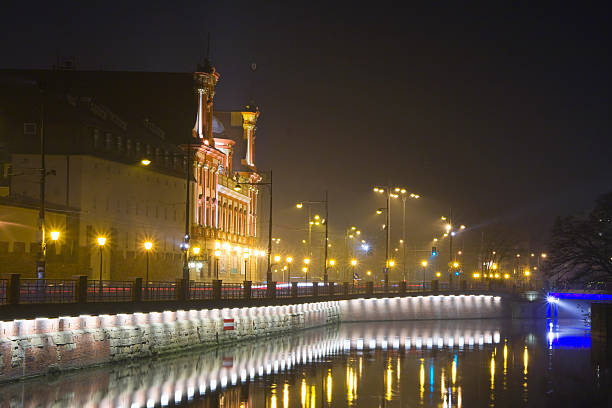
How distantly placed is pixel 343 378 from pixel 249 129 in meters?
79.9

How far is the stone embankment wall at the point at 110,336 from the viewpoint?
118 ft

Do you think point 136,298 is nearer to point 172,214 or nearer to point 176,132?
point 172,214

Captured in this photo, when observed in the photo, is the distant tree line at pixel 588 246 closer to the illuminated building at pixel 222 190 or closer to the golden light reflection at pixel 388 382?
the illuminated building at pixel 222 190

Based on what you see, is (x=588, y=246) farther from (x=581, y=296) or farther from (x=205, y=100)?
(x=205, y=100)

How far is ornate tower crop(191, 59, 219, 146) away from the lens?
97438mm

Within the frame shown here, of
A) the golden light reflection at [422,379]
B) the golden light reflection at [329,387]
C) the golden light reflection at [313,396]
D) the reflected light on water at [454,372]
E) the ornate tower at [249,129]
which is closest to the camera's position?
the golden light reflection at [313,396]

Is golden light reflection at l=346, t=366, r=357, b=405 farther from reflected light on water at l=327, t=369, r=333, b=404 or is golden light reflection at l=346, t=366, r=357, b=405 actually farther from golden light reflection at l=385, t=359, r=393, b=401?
golden light reflection at l=385, t=359, r=393, b=401

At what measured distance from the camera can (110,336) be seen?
43031 mm

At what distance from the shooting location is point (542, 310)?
106062mm

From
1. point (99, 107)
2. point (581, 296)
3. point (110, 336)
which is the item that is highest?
point (99, 107)

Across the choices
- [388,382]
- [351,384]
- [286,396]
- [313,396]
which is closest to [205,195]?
[388,382]

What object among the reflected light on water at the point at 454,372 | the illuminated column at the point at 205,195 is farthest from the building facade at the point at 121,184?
the reflected light on water at the point at 454,372

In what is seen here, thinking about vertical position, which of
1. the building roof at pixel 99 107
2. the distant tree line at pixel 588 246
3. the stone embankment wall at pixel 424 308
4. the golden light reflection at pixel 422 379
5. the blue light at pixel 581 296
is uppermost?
the building roof at pixel 99 107

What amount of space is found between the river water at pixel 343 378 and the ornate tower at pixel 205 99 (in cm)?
3420
